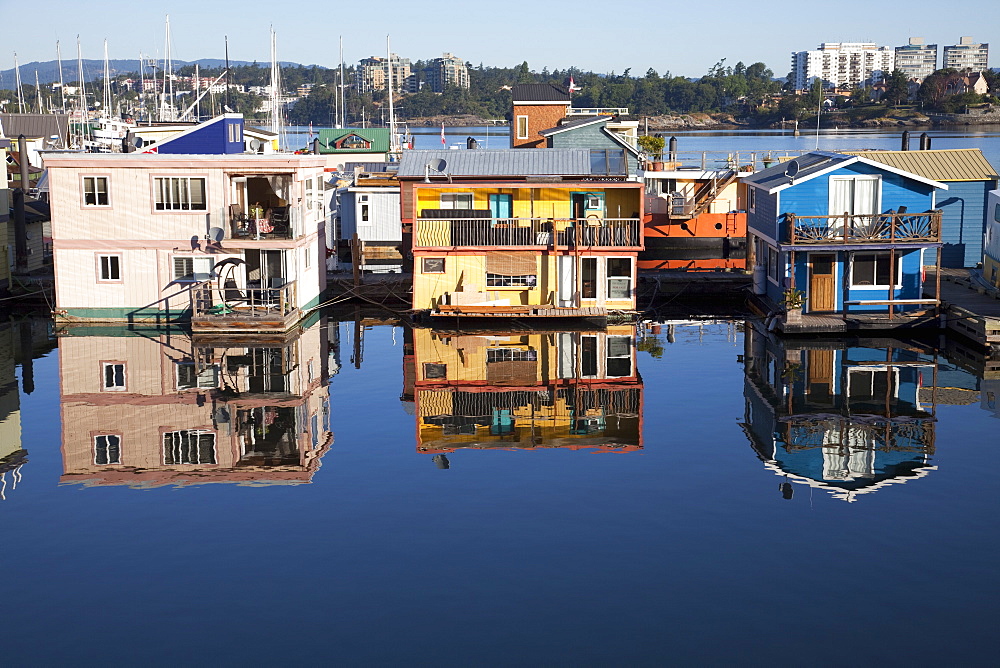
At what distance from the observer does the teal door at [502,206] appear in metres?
44.0

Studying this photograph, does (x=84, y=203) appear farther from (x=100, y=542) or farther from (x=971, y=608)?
(x=971, y=608)

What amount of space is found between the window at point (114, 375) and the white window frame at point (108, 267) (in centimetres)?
714

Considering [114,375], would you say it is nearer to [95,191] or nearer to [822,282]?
[95,191]

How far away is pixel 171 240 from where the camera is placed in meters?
42.4

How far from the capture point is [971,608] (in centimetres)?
1780

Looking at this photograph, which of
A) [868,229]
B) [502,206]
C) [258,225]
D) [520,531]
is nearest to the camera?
[520,531]

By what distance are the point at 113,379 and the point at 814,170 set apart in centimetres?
2508

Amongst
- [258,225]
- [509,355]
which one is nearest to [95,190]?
[258,225]

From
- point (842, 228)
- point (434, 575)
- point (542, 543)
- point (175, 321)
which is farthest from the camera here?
point (175, 321)

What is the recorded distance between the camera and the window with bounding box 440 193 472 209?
1734 inches

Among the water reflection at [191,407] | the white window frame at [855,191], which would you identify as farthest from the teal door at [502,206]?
the white window frame at [855,191]

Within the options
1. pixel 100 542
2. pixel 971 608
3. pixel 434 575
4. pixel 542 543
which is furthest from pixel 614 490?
pixel 100 542

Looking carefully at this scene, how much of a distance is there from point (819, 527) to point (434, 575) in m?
7.40

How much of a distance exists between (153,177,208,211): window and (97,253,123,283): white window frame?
251 centimetres
